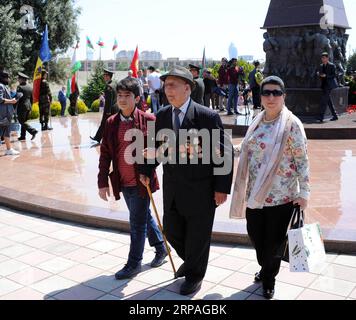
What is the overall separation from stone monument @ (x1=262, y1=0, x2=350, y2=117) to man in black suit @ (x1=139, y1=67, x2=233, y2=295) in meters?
10.0

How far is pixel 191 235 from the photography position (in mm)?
3451

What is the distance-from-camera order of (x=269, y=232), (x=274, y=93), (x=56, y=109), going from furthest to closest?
(x=56, y=109)
(x=269, y=232)
(x=274, y=93)

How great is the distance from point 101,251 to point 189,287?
1.31 meters

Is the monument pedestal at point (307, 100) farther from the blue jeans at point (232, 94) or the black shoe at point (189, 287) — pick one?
the black shoe at point (189, 287)

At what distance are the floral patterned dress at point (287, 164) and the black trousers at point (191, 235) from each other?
486mm

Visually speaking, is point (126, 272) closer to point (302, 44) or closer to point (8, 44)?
point (302, 44)

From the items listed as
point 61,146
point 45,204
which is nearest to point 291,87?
point 61,146

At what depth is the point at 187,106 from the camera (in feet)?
11.2

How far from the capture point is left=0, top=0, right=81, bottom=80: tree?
2456 centimetres

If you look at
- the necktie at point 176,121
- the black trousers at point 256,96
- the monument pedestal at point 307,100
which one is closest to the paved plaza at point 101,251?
the necktie at point 176,121

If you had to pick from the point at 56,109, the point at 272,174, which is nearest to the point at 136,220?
the point at 272,174

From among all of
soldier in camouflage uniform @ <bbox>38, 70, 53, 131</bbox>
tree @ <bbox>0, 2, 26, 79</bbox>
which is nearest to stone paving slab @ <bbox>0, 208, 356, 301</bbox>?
soldier in camouflage uniform @ <bbox>38, 70, 53, 131</bbox>

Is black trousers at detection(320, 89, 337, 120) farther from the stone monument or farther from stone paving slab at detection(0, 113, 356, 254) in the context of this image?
stone paving slab at detection(0, 113, 356, 254)

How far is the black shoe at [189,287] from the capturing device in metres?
3.46
